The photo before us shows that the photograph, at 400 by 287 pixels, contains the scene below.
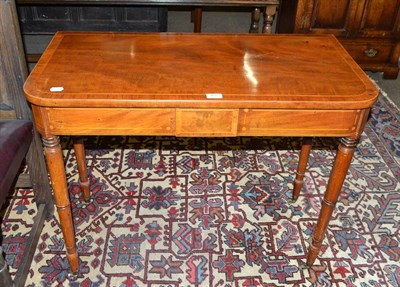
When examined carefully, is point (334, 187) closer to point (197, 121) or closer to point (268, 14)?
point (197, 121)

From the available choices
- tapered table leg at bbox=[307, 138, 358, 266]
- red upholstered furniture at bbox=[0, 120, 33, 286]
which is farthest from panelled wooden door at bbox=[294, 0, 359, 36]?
red upholstered furniture at bbox=[0, 120, 33, 286]

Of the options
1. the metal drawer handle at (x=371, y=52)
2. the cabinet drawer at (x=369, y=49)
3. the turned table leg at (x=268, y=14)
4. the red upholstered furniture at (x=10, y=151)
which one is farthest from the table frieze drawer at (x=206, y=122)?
the metal drawer handle at (x=371, y=52)

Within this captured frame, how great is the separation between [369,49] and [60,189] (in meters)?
2.99

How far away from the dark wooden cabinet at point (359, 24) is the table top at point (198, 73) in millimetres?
1613

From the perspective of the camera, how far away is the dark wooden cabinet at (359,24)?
11.8 ft

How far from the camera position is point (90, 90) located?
1604mm

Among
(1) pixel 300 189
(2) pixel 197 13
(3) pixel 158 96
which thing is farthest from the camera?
(2) pixel 197 13

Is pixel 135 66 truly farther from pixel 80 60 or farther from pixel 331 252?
pixel 331 252

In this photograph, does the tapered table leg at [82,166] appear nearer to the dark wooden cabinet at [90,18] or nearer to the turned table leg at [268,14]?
the turned table leg at [268,14]

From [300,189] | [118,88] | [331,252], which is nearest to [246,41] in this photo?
[118,88]

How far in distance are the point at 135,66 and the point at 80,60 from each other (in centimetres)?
23

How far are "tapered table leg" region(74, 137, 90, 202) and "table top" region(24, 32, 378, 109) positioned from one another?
53 cm

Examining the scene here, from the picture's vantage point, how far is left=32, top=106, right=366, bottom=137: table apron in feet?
5.30

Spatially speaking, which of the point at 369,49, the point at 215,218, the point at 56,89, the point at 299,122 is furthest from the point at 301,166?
the point at 369,49
